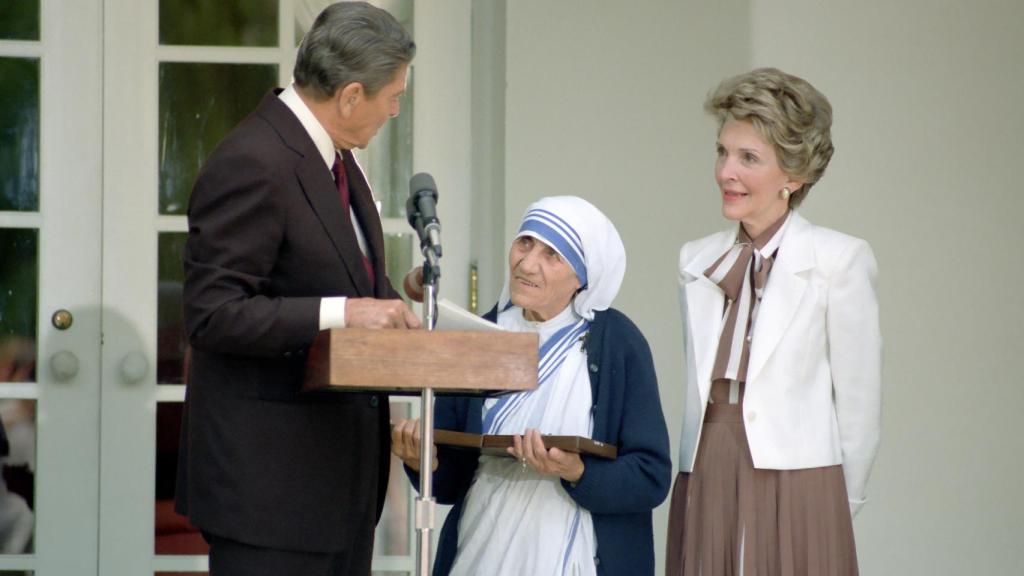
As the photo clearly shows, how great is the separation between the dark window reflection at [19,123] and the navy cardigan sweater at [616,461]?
2.11 metres

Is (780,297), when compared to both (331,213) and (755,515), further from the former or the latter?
(331,213)

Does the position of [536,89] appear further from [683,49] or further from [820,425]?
[820,425]

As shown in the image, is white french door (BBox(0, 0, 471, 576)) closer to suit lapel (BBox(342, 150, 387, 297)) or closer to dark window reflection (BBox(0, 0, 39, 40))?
dark window reflection (BBox(0, 0, 39, 40))

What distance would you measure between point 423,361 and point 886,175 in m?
2.68

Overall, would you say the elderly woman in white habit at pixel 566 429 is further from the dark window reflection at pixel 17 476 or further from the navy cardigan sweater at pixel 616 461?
the dark window reflection at pixel 17 476

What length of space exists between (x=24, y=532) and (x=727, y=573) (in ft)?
8.27

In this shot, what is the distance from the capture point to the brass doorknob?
195 inches

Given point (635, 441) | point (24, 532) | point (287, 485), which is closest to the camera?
point (287, 485)

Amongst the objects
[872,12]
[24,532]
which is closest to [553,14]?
[872,12]

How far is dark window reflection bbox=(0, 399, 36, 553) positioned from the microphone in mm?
2400

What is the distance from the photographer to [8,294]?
4.98 m

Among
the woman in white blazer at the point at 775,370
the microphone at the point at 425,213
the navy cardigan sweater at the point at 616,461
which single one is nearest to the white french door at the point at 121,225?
the navy cardigan sweater at the point at 616,461

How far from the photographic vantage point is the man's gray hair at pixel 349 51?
3.07 meters

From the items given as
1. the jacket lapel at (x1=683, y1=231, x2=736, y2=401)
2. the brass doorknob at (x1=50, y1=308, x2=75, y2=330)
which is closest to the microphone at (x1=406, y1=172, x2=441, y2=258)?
the jacket lapel at (x1=683, y1=231, x2=736, y2=401)
